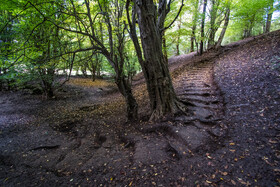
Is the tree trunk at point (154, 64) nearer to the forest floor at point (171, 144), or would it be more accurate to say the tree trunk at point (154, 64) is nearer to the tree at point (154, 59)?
the tree at point (154, 59)

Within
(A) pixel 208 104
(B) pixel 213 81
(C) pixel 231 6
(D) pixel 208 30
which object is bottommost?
(A) pixel 208 104

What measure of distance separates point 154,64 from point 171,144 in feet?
8.16

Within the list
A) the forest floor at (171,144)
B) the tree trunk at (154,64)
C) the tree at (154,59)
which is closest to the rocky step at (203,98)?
the forest floor at (171,144)

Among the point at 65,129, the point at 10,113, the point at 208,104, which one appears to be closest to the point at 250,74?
the point at 208,104

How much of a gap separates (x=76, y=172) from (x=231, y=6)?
44.3 ft

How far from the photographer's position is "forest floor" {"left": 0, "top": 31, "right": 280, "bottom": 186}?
2.47 m

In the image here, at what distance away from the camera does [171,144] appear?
3322mm

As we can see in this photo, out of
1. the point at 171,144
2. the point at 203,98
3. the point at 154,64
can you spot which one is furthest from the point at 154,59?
the point at 203,98

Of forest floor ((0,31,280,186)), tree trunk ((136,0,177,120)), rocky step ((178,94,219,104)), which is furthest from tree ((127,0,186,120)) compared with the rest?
rocky step ((178,94,219,104))

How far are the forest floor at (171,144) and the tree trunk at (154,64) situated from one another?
22.9 inches

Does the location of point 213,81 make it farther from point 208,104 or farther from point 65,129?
point 65,129

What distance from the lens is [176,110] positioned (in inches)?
176

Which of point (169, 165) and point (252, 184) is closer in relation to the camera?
point (252, 184)

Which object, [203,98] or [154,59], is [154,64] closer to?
[154,59]
